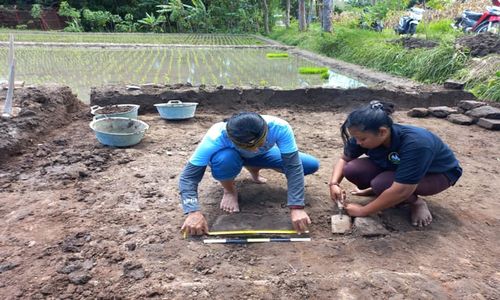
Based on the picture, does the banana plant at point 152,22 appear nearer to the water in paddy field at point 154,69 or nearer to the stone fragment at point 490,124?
the water in paddy field at point 154,69

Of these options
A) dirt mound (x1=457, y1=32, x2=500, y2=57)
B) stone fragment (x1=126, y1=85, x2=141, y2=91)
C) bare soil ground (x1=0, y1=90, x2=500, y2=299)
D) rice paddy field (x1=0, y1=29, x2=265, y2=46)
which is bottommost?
bare soil ground (x1=0, y1=90, x2=500, y2=299)

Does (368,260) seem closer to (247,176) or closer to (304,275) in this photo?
(304,275)

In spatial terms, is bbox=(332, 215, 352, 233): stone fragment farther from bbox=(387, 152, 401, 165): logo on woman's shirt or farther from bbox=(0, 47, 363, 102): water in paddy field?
bbox=(0, 47, 363, 102): water in paddy field

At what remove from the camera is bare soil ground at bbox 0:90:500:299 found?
1.91 meters

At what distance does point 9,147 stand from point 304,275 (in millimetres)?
3030

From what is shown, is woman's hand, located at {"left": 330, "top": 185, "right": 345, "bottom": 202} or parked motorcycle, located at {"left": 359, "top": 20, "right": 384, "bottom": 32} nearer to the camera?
woman's hand, located at {"left": 330, "top": 185, "right": 345, "bottom": 202}

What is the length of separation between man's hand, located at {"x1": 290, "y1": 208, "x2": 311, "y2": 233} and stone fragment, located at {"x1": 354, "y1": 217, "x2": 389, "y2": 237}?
304 mm

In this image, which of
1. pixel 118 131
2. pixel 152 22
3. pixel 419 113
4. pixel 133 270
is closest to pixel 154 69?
pixel 118 131

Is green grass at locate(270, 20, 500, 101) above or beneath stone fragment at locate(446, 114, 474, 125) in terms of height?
above

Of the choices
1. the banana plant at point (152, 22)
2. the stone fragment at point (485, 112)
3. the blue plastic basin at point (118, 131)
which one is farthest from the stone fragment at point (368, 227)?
the banana plant at point (152, 22)

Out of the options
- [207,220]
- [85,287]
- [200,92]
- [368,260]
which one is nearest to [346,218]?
[368,260]

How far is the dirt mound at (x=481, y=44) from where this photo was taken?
22.8ft

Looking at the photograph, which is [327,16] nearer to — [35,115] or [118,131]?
[118,131]

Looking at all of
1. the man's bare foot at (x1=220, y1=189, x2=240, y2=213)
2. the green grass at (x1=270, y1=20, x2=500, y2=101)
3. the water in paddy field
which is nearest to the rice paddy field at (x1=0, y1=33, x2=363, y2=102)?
the water in paddy field
